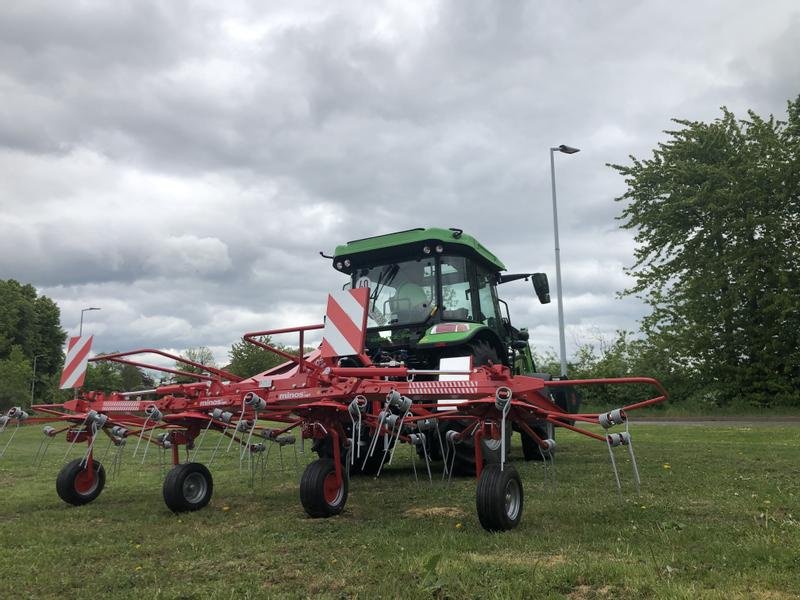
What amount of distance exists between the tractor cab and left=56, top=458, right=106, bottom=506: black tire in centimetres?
335

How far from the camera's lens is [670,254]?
72.7 ft

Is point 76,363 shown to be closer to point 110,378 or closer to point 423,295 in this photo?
point 423,295

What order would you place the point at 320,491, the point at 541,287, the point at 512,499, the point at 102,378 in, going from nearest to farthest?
the point at 512,499, the point at 320,491, the point at 541,287, the point at 102,378

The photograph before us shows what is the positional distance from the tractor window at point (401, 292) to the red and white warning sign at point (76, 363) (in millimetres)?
3273

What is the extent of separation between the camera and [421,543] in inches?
155

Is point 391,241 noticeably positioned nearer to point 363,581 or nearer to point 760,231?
point 363,581

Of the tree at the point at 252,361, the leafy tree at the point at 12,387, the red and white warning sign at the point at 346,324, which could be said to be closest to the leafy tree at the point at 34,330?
the leafy tree at the point at 12,387

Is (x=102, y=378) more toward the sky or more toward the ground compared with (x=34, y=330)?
more toward the ground

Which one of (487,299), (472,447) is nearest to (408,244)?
(487,299)

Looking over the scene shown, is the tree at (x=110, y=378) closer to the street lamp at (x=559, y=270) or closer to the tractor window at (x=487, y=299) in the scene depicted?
the street lamp at (x=559, y=270)

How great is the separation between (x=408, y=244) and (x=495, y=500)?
4.40 meters

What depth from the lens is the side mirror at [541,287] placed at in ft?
31.8

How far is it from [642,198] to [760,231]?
4.23 m

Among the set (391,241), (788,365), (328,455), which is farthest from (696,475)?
(788,365)
